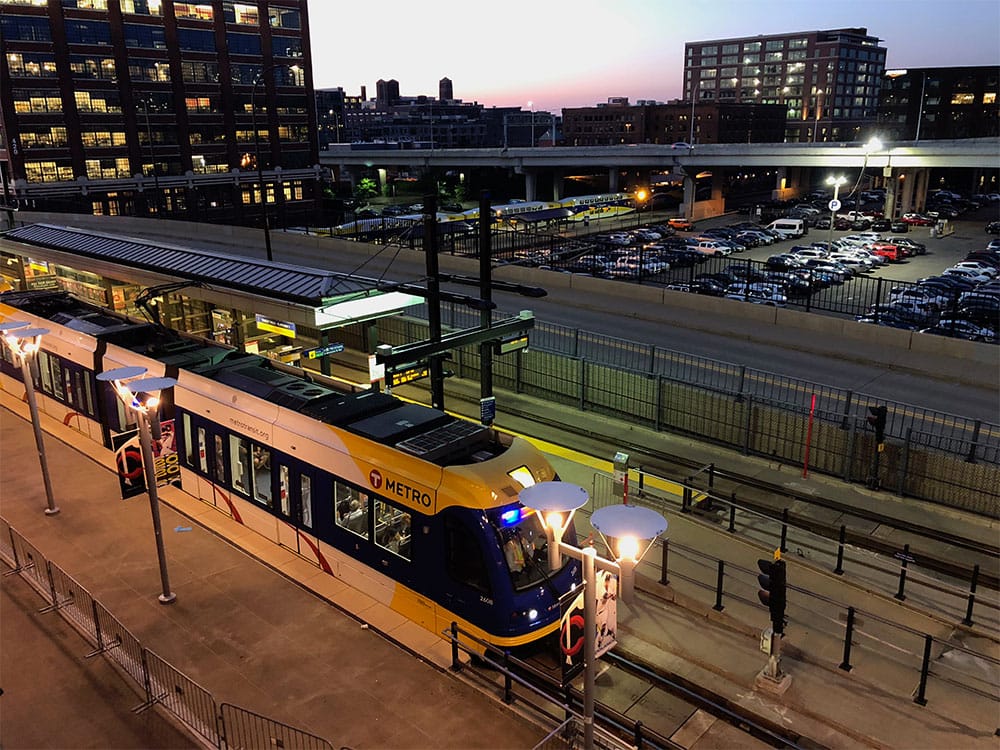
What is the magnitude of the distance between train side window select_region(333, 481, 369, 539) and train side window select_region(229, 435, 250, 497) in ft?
9.09

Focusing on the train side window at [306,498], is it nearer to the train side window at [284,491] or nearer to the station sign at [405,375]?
the train side window at [284,491]

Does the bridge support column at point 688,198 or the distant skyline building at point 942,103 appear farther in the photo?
the distant skyline building at point 942,103

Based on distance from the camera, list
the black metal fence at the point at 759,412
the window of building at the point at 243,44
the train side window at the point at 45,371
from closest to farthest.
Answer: the black metal fence at the point at 759,412, the train side window at the point at 45,371, the window of building at the point at 243,44

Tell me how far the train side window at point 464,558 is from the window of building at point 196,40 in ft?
294

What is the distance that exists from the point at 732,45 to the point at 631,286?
7402 inches

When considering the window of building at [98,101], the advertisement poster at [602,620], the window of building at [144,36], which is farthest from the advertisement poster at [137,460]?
the window of building at [144,36]

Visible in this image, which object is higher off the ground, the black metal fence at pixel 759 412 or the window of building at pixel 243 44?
the window of building at pixel 243 44

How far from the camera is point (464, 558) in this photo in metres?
10.5

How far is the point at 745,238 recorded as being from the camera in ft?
201

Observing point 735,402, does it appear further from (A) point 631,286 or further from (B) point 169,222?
(B) point 169,222

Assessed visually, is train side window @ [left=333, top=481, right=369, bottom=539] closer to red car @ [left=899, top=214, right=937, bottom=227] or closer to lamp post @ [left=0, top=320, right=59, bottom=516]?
lamp post @ [left=0, top=320, right=59, bottom=516]

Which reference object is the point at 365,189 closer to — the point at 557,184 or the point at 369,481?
the point at 557,184

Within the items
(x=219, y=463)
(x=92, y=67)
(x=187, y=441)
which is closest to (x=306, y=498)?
(x=219, y=463)

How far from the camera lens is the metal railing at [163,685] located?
9.59 meters
